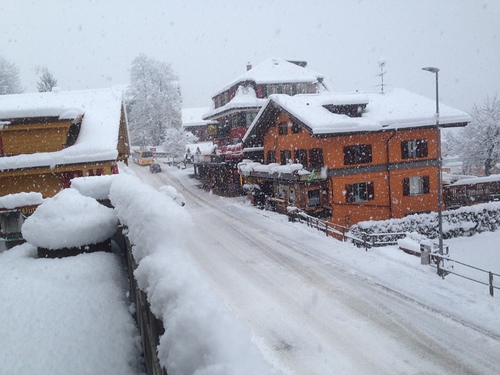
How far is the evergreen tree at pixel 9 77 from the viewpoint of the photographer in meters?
58.9

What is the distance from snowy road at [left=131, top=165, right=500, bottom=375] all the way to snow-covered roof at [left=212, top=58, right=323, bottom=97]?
26.3 metres

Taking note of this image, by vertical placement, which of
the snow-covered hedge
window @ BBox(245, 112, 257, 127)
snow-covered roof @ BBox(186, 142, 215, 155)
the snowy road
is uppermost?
window @ BBox(245, 112, 257, 127)

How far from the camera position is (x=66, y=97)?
70.4 ft

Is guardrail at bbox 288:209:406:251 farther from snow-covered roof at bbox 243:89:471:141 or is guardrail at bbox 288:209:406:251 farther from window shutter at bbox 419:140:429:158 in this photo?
window shutter at bbox 419:140:429:158

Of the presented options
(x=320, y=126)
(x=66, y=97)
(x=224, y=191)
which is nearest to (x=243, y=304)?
(x=320, y=126)

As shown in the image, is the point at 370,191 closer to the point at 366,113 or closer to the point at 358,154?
the point at 358,154

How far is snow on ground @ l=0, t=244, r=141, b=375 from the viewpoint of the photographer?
336 centimetres

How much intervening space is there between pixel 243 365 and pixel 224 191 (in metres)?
38.0

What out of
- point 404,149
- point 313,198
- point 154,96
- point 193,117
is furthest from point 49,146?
point 193,117

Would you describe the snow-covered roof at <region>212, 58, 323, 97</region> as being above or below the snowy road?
above

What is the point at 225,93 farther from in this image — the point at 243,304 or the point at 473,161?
the point at 243,304

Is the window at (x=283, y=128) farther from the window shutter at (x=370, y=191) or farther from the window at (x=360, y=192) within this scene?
the window shutter at (x=370, y=191)

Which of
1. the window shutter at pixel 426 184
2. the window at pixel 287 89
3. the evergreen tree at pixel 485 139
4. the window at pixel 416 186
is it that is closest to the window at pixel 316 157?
the window at pixel 416 186

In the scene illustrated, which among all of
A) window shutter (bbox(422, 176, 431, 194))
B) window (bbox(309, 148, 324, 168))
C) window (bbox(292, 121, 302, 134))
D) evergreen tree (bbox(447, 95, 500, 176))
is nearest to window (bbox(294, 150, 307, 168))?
window (bbox(309, 148, 324, 168))
